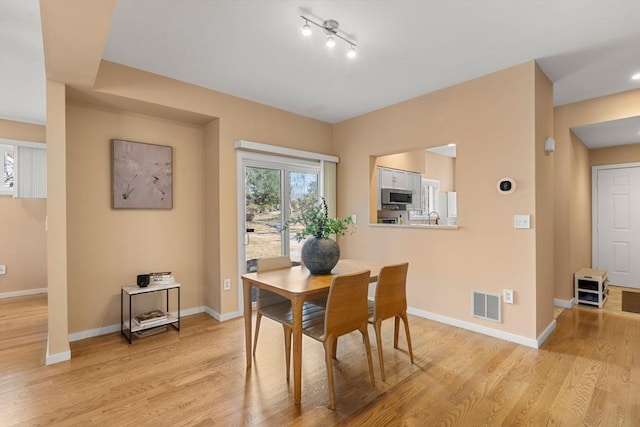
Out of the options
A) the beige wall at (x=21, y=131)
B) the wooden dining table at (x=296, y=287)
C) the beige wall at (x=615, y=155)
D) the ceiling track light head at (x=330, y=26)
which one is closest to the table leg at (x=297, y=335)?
the wooden dining table at (x=296, y=287)

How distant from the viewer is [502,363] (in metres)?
2.60

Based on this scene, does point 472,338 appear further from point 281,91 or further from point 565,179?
point 281,91

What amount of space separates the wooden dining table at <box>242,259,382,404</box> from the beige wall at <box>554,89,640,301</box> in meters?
2.98

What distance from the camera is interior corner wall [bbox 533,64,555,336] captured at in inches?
115

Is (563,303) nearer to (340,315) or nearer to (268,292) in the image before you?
(340,315)

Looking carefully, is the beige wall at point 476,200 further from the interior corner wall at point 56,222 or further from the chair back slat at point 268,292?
the interior corner wall at point 56,222

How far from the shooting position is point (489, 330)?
3178mm

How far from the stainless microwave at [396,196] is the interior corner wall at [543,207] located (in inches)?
82.3

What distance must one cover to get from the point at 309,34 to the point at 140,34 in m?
1.33

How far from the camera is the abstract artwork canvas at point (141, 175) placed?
3307 mm

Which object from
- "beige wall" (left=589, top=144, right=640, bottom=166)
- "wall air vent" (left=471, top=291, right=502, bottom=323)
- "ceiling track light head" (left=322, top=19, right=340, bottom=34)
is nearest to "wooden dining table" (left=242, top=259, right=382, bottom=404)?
"wall air vent" (left=471, top=291, right=502, bottom=323)

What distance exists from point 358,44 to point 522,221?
7.18ft

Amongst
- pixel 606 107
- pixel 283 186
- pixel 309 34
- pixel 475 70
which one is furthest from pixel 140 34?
pixel 606 107

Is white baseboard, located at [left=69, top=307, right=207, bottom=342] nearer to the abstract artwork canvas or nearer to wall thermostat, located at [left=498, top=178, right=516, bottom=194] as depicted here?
the abstract artwork canvas
